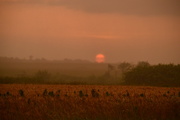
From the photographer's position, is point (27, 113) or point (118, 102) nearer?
point (27, 113)

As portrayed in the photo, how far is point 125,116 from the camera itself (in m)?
18.9

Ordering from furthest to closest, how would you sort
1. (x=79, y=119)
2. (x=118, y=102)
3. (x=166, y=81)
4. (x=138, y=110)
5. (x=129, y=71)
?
(x=129, y=71)
(x=166, y=81)
(x=118, y=102)
(x=138, y=110)
(x=79, y=119)

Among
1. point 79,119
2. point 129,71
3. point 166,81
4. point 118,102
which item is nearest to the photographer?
point 79,119

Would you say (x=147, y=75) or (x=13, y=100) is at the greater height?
(x=147, y=75)

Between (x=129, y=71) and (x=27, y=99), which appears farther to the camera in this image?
(x=129, y=71)

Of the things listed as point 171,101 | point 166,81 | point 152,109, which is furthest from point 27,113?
point 166,81

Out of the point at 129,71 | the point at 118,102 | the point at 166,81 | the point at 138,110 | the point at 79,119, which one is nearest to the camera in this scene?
the point at 79,119

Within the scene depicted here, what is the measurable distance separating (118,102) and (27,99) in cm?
606

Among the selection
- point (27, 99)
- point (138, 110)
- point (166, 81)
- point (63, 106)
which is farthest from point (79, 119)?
point (166, 81)

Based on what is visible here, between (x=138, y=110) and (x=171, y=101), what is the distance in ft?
10.0

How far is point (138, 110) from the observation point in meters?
19.7

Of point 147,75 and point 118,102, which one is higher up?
point 147,75

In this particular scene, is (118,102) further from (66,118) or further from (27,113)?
(27,113)

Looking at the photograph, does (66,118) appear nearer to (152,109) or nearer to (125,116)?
(125,116)
